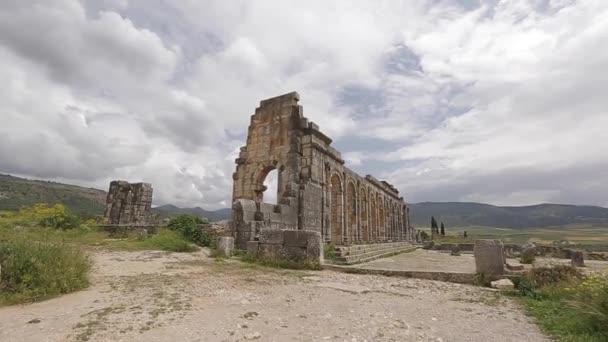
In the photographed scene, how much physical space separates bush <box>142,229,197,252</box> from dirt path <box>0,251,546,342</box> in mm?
3457

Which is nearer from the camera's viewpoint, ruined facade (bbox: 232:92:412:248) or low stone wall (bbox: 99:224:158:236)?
ruined facade (bbox: 232:92:412:248)

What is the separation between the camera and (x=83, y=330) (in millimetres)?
3191

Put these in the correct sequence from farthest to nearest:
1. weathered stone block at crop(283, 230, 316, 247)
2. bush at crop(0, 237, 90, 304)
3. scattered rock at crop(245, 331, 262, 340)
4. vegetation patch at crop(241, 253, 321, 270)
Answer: weathered stone block at crop(283, 230, 316, 247) → vegetation patch at crop(241, 253, 321, 270) → bush at crop(0, 237, 90, 304) → scattered rock at crop(245, 331, 262, 340)

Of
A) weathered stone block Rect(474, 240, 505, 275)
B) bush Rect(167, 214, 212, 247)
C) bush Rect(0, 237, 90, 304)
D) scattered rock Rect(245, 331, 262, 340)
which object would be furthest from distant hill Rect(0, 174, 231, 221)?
scattered rock Rect(245, 331, 262, 340)

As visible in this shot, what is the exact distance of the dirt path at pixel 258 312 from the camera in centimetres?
331

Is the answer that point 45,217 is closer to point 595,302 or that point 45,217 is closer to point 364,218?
point 364,218

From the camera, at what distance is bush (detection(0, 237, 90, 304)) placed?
433 cm

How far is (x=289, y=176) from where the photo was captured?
1346 cm

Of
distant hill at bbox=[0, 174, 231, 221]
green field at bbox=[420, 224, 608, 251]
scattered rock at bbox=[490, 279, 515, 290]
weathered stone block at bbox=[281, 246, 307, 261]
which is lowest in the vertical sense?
green field at bbox=[420, 224, 608, 251]

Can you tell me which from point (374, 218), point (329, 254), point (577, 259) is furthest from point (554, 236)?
point (329, 254)

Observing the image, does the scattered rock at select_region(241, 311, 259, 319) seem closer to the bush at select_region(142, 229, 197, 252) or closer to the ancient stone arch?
the bush at select_region(142, 229, 197, 252)

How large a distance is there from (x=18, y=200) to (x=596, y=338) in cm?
6611

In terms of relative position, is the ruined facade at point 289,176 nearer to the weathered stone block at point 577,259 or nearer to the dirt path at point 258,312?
the dirt path at point 258,312

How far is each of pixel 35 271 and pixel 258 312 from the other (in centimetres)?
335
